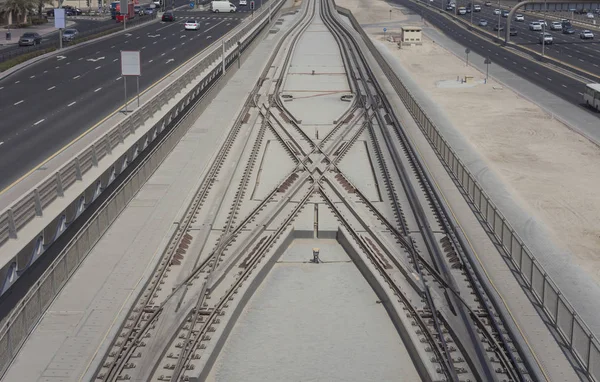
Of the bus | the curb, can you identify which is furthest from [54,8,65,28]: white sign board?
the bus

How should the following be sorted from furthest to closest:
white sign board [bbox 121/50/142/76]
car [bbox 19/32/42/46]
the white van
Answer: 1. the white van
2. car [bbox 19/32/42/46]
3. white sign board [bbox 121/50/142/76]

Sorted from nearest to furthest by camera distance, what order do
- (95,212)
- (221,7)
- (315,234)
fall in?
1. (95,212)
2. (315,234)
3. (221,7)

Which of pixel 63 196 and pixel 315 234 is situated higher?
pixel 63 196

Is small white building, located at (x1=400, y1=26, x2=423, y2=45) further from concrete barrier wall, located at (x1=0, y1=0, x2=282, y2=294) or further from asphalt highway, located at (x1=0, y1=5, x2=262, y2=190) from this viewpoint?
concrete barrier wall, located at (x1=0, y1=0, x2=282, y2=294)

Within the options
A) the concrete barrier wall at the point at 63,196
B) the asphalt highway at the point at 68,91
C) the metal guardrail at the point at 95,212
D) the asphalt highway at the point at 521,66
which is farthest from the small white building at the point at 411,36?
the concrete barrier wall at the point at 63,196

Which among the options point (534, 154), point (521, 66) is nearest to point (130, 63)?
point (534, 154)

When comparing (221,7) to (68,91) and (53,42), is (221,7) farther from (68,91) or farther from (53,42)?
(68,91)

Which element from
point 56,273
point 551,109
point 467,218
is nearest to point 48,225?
Answer: point 56,273
